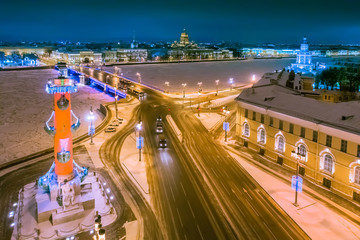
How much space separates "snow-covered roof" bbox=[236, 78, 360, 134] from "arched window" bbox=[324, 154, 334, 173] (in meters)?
2.82

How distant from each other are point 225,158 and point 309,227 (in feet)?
44.0

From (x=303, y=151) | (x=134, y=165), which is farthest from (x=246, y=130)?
(x=134, y=165)

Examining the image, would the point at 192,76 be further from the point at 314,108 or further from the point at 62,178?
the point at 62,178

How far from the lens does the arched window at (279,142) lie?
103ft

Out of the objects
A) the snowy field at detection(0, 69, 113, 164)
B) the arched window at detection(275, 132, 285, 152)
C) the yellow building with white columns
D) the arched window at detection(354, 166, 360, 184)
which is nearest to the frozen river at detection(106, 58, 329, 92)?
the snowy field at detection(0, 69, 113, 164)

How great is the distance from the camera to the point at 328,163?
1051 inches

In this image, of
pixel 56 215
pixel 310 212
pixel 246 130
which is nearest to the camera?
pixel 56 215

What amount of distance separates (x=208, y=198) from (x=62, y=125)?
1258cm

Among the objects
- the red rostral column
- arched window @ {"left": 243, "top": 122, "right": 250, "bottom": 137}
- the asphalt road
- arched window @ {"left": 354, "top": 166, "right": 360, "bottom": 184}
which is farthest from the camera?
arched window @ {"left": 243, "top": 122, "right": 250, "bottom": 137}

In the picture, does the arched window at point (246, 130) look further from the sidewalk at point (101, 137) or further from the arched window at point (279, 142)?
the sidewalk at point (101, 137)

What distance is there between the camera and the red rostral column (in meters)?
20.5

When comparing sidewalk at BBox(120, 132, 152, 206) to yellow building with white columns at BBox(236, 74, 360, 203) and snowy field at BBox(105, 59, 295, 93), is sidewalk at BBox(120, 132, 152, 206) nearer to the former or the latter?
yellow building with white columns at BBox(236, 74, 360, 203)

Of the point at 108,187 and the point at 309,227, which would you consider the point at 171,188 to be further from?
the point at 309,227

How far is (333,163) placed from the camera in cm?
2606
